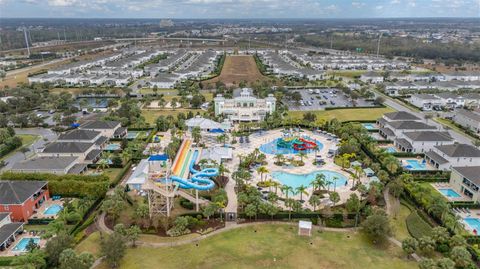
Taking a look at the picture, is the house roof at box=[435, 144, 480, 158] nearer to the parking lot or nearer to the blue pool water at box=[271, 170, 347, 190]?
the blue pool water at box=[271, 170, 347, 190]

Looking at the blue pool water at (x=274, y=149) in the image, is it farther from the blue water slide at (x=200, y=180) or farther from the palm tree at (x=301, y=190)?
the blue water slide at (x=200, y=180)

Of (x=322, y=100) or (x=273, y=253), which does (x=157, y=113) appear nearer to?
(x=322, y=100)

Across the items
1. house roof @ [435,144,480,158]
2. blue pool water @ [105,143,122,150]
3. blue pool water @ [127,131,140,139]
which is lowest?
blue pool water @ [105,143,122,150]

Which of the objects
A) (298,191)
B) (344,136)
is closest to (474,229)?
(298,191)

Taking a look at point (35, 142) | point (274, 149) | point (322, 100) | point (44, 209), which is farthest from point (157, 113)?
point (44, 209)

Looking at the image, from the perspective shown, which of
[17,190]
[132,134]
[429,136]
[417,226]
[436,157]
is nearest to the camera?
[417,226]

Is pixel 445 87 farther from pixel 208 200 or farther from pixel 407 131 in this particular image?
pixel 208 200

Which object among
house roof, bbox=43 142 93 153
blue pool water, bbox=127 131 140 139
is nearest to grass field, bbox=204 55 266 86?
blue pool water, bbox=127 131 140 139
